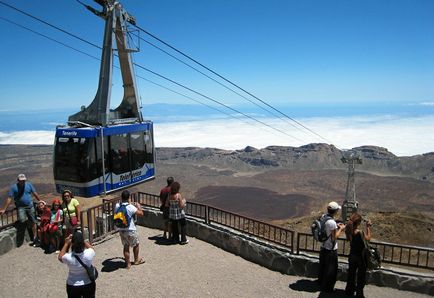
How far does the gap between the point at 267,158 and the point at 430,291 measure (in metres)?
102

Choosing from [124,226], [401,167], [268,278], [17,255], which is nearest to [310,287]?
[268,278]

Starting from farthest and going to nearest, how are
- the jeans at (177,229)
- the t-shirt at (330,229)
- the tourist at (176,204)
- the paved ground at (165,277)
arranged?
the jeans at (177,229), the tourist at (176,204), the paved ground at (165,277), the t-shirt at (330,229)

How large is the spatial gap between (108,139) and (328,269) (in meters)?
7.16

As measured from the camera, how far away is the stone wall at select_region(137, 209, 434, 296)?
25.6 ft

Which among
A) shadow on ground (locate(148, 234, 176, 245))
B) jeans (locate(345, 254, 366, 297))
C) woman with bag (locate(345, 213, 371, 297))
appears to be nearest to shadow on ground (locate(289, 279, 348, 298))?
jeans (locate(345, 254, 366, 297))

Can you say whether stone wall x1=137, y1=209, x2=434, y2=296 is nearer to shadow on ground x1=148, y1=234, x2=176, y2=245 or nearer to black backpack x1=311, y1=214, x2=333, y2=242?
shadow on ground x1=148, y1=234, x2=176, y2=245

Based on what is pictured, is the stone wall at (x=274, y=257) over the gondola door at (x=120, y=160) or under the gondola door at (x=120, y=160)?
under

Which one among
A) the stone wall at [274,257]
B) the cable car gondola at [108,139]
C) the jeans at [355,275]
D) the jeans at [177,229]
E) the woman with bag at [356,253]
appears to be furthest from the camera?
the cable car gondola at [108,139]

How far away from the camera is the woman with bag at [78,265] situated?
558cm

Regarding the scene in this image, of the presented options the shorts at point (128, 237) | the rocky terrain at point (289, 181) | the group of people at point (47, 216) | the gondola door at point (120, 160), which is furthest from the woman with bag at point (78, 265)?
the rocky terrain at point (289, 181)

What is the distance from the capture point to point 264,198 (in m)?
67.2

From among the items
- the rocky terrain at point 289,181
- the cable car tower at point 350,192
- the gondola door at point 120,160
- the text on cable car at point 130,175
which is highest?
the gondola door at point 120,160

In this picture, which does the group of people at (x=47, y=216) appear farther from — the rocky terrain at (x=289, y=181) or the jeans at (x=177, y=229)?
the rocky terrain at (x=289, y=181)

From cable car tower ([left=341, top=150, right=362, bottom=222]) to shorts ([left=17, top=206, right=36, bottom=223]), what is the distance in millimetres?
16978
